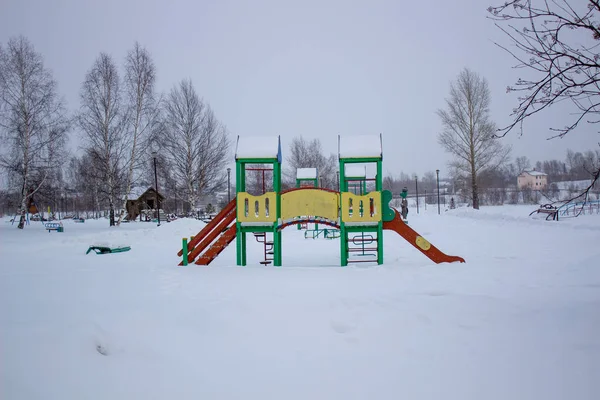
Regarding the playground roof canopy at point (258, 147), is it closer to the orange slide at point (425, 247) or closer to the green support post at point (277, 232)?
the green support post at point (277, 232)

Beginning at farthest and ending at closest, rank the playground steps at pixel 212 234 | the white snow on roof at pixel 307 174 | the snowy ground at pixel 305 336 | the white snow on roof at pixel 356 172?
1. the white snow on roof at pixel 307 174
2. the white snow on roof at pixel 356 172
3. the playground steps at pixel 212 234
4. the snowy ground at pixel 305 336

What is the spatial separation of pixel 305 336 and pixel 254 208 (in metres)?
5.35

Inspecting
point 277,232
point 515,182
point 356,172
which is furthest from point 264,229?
point 515,182

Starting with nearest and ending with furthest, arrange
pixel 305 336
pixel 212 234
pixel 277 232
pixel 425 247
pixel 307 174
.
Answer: pixel 305 336 → pixel 425 247 → pixel 212 234 → pixel 277 232 → pixel 307 174

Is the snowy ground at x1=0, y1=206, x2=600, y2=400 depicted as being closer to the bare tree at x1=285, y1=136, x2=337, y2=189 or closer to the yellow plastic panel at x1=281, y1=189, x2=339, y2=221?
the yellow plastic panel at x1=281, y1=189, x2=339, y2=221

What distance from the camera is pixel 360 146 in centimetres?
899

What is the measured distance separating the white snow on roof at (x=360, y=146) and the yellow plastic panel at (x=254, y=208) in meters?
2.09

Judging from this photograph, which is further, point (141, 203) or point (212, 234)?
point (141, 203)

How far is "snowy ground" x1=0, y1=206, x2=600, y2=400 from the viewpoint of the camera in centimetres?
300

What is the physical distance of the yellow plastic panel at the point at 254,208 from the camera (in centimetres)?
894

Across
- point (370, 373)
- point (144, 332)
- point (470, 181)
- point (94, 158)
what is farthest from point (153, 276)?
point (470, 181)

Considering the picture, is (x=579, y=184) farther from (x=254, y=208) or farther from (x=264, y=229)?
(x=254, y=208)

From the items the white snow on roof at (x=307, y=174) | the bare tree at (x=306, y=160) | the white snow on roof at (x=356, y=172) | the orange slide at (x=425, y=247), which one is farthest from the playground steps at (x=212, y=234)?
the bare tree at (x=306, y=160)

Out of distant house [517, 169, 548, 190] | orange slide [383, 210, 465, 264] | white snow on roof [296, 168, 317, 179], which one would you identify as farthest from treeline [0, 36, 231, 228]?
distant house [517, 169, 548, 190]
